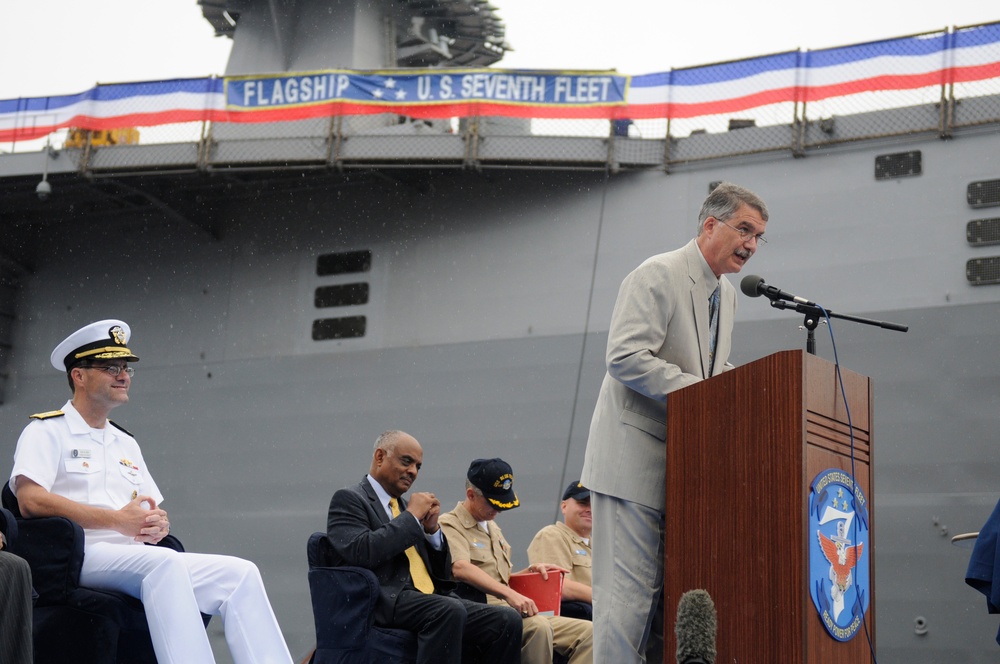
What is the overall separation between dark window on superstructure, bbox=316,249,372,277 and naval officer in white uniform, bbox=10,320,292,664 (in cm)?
719

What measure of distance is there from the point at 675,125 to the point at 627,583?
7627 mm

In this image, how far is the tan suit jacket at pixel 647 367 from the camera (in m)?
3.34

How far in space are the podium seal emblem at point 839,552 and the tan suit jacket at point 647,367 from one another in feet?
1.82

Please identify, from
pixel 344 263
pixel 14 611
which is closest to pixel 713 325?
pixel 14 611

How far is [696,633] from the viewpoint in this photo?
1.84 m

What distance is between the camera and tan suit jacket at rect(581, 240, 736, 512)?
11.0 ft

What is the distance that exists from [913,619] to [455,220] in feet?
19.1

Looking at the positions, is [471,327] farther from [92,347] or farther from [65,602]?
[65,602]

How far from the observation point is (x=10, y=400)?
13.4 m

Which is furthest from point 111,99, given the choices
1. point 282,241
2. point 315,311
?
point 315,311

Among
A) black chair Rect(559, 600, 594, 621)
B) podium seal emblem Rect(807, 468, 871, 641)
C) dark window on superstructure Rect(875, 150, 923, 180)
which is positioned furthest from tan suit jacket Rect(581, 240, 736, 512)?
dark window on superstructure Rect(875, 150, 923, 180)

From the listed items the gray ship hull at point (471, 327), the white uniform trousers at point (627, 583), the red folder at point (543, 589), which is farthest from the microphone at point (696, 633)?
the gray ship hull at point (471, 327)

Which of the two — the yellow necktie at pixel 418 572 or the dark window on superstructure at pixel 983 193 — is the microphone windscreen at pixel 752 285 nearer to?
the yellow necktie at pixel 418 572

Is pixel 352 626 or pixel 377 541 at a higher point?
pixel 377 541
